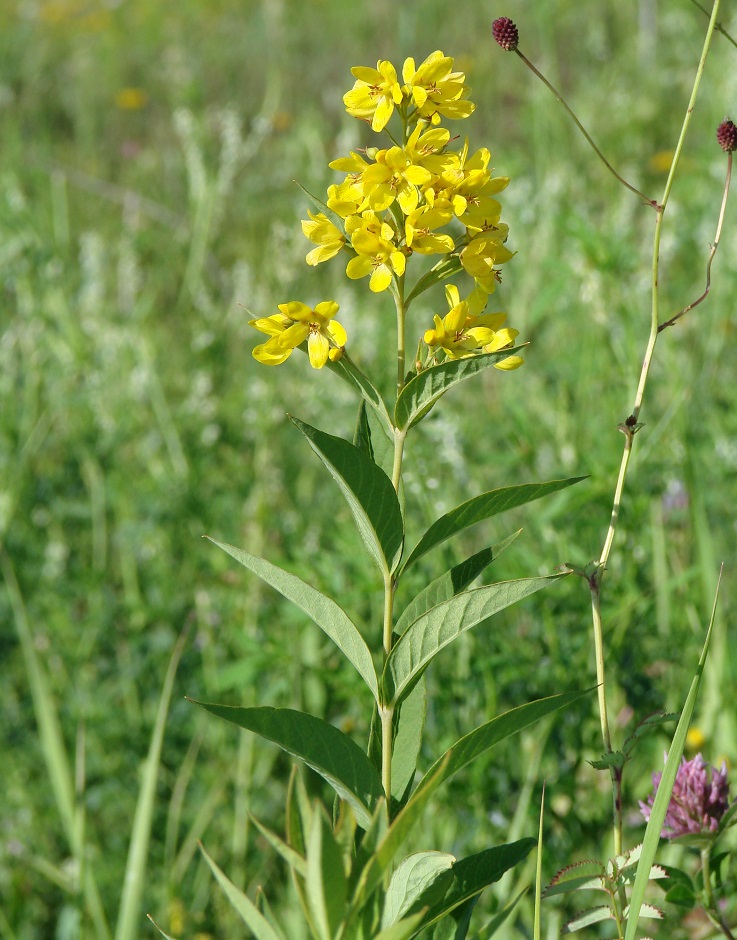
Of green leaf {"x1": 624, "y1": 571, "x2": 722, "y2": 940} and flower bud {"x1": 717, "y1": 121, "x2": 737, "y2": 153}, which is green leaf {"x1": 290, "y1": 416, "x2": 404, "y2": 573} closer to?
green leaf {"x1": 624, "y1": 571, "x2": 722, "y2": 940}

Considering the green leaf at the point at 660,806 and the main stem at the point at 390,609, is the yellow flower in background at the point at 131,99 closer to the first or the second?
the main stem at the point at 390,609

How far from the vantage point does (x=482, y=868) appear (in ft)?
2.39

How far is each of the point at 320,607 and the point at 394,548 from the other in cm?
7

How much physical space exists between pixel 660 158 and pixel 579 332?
2.44 metres

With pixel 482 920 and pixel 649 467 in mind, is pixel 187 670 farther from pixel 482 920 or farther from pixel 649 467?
pixel 649 467

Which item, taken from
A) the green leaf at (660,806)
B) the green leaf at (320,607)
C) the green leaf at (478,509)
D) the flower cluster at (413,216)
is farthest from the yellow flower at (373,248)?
the green leaf at (660,806)

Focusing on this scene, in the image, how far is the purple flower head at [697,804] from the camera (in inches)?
33.7

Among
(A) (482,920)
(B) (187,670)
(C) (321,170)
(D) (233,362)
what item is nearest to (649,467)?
(A) (482,920)

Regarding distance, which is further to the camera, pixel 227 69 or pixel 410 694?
pixel 227 69

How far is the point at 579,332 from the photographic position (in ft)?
8.31

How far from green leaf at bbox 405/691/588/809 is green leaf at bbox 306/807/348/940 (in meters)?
0.07

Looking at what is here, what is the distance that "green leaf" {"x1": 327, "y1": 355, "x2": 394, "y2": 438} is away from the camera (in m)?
0.72

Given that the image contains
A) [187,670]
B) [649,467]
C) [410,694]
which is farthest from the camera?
[187,670]

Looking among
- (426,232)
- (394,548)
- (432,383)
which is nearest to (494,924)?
(394,548)
